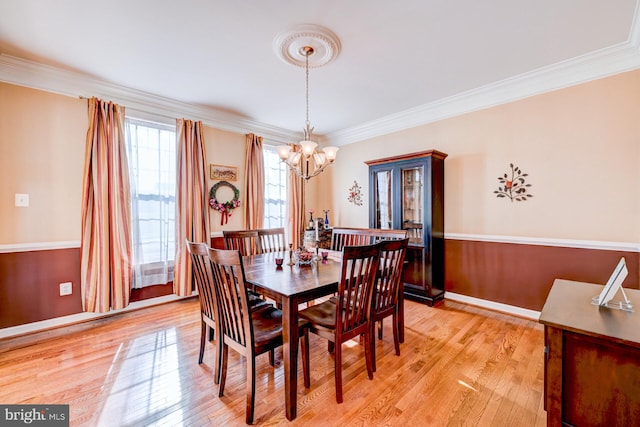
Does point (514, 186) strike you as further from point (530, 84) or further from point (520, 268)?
point (530, 84)

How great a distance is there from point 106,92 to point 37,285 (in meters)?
2.12

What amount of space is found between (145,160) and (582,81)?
4.76 metres

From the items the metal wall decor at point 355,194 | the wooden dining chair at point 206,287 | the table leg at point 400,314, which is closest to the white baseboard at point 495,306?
the table leg at point 400,314

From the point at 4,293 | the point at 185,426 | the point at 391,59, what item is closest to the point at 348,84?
the point at 391,59

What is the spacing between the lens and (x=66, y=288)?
9.02 ft

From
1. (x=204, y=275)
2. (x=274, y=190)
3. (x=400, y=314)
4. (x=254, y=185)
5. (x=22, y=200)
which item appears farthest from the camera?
(x=274, y=190)

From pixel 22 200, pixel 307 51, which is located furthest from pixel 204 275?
pixel 22 200

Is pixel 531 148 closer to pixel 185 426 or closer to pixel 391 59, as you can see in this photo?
pixel 391 59

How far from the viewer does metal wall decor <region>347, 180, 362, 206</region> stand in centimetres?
454

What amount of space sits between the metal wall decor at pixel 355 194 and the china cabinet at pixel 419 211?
0.76 m

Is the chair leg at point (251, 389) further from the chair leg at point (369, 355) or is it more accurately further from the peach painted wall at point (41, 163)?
the peach painted wall at point (41, 163)

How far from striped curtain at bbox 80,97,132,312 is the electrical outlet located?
0.12m

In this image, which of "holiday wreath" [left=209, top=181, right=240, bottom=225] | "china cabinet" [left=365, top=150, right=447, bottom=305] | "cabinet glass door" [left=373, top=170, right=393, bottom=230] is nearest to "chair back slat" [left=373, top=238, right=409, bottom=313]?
"china cabinet" [left=365, top=150, right=447, bottom=305]

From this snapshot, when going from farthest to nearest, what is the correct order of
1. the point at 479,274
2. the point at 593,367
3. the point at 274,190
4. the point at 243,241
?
the point at 274,190 < the point at 479,274 < the point at 243,241 < the point at 593,367
